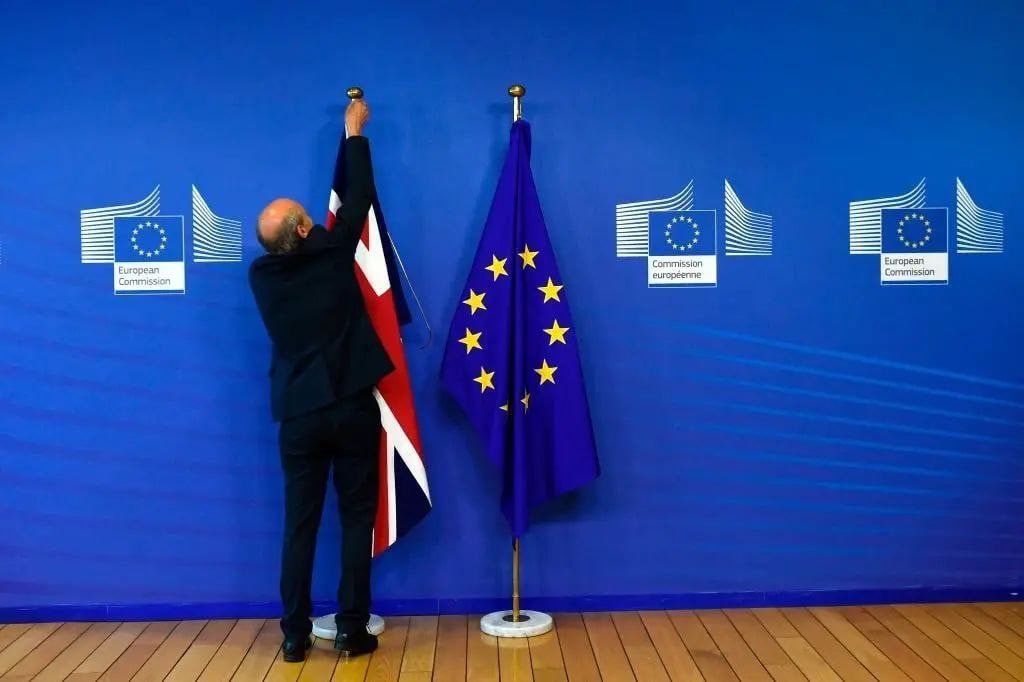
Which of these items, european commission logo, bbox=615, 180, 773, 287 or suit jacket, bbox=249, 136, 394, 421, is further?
european commission logo, bbox=615, 180, 773, 287

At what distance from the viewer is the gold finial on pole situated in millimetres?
3494

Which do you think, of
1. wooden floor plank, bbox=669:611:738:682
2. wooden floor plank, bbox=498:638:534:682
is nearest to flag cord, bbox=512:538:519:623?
wooden floor plank, bbox=498:638:534:682

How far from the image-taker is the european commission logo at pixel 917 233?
374cm

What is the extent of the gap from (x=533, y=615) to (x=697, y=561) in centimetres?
66

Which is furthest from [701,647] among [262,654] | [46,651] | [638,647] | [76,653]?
[46,651]

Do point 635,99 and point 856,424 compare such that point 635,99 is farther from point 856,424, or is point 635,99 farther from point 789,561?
point 789,561

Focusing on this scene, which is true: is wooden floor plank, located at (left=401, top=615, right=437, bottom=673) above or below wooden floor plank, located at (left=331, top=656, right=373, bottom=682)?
above

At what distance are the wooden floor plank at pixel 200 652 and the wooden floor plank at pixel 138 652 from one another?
12 centimetres

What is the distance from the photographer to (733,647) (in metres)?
3.28

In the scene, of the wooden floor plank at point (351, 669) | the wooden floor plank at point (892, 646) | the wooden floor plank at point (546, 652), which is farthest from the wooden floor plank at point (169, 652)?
the wooden floor plank at point (892, 646)

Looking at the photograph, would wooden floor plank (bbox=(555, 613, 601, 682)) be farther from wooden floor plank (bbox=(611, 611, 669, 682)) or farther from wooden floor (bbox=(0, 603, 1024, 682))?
wooden floor plank (bbox=(611, 611, 669, 682))

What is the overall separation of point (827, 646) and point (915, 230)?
1.59 metres

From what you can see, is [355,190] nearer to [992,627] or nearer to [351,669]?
[351,669]

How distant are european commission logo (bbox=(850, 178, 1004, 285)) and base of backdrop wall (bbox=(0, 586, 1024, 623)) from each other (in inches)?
47.5
